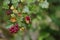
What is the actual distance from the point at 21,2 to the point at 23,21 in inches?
5.3

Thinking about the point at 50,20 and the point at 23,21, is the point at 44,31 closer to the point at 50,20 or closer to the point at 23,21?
the point at 50,20

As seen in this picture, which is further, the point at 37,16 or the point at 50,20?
the point at 50,20

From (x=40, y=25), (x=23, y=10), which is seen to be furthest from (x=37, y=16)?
(x=23, y=10)

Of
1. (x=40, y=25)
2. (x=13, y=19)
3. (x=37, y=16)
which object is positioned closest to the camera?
(x=13, y=19)

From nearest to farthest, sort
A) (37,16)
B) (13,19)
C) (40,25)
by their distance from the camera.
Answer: (13,19) → (37,16) → (40,25)

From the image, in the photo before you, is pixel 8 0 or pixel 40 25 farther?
pixel 40 25

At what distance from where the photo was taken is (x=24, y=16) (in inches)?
55.2

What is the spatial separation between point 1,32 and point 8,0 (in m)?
0.65

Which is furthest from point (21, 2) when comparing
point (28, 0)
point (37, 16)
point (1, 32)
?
point (1, 32)

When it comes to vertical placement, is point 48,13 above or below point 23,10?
above

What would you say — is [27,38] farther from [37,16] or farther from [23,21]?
[23,21]

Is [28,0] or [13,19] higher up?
[28,0]

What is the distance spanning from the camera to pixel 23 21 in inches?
55.8

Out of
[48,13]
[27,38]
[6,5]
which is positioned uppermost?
[48,13]
